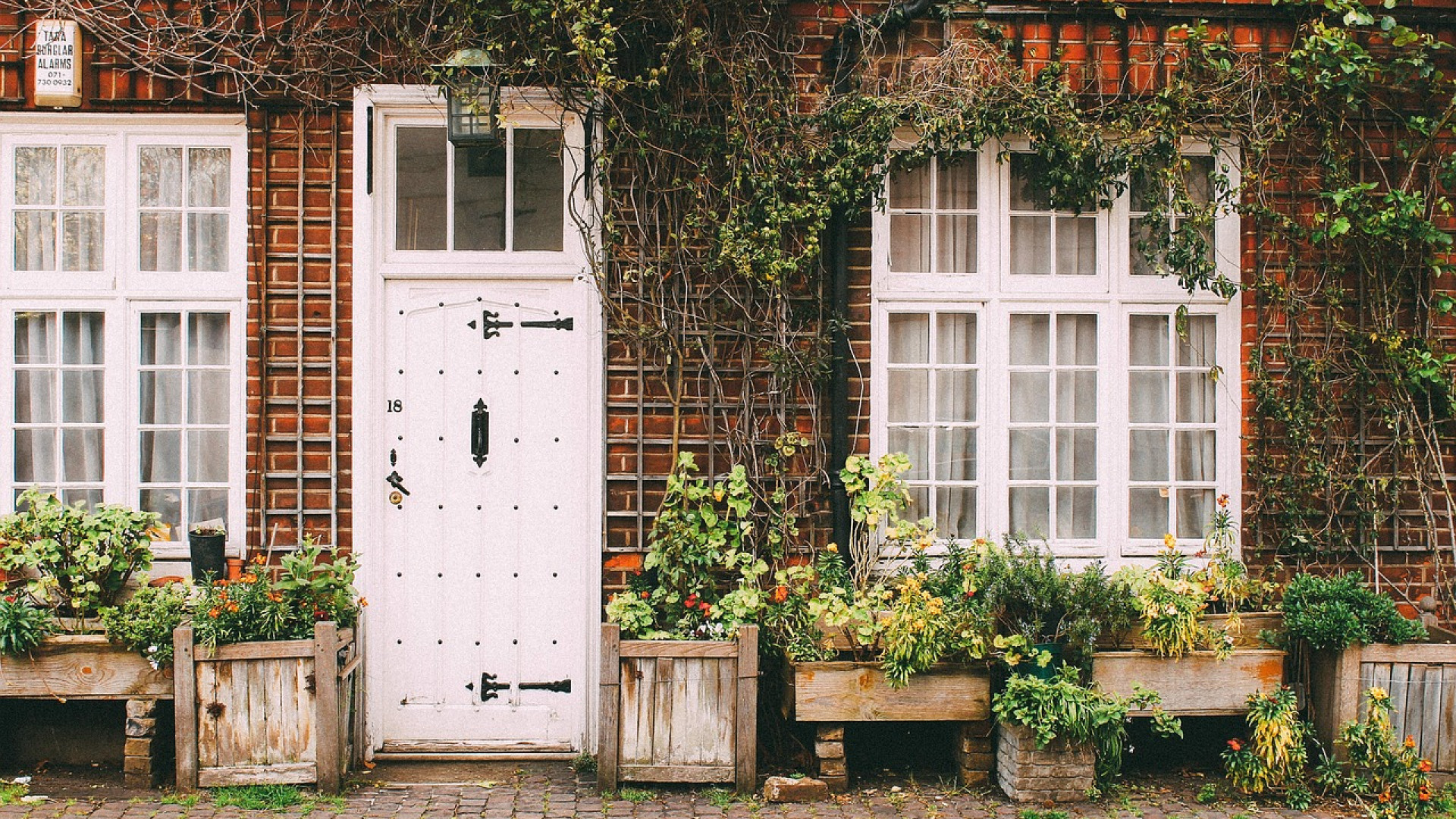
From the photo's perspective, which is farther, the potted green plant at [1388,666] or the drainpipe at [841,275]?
the drainpipe at [841,275]

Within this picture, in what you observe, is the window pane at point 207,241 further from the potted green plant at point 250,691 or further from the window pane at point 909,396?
the window pane at point 909,396

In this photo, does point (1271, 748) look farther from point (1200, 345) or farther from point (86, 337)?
point (86, 337)

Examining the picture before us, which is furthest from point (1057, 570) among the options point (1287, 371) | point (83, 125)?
point (83, 125)

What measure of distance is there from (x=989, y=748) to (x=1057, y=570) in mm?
941

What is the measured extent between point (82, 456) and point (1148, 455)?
536 cm

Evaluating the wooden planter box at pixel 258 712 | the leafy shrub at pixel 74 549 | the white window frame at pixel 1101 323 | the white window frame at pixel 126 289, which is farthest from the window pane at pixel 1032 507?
the leafy shrub at pixel 74 549

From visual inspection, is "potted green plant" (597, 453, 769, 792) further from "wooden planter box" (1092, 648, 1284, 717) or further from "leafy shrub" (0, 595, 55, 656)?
"leafy shrub" (0, 595, 55, 656)

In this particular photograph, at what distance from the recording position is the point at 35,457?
5.36 metres

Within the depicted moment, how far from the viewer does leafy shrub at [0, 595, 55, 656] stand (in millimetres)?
4695

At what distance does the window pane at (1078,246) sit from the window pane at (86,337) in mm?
4806

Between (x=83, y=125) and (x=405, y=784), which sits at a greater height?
(x=83, y=125)

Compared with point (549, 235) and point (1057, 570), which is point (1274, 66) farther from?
point (549, 235)

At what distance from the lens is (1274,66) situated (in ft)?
17.7

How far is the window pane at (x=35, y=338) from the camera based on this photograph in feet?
17.6
